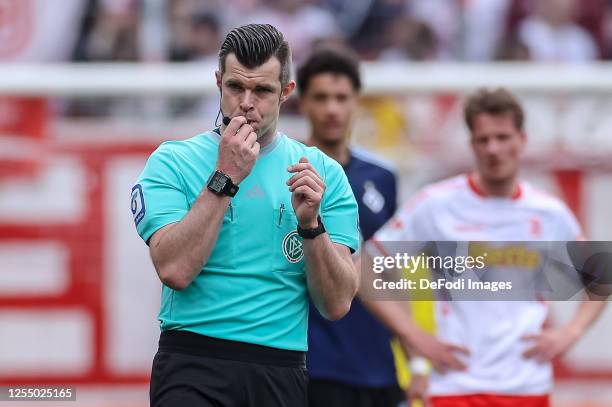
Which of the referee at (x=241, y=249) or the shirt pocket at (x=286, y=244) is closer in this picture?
the referee at (x=241, y=249)

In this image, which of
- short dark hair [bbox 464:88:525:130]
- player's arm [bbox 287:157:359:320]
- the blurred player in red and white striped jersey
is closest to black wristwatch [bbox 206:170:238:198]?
player's arm [bbox 287:157:359:320]

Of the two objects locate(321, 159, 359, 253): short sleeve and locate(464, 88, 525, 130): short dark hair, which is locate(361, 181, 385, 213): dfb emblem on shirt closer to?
locate(464, 88, 525, 130): short dark hair

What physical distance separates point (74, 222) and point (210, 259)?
582 centimetres

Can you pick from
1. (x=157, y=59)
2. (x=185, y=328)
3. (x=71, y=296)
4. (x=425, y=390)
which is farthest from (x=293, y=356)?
(x=157, y=59)

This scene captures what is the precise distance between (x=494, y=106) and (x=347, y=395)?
1658 millimetres

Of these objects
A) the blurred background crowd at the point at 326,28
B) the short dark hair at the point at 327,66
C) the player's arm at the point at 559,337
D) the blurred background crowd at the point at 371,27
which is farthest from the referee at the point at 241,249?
the blurred background crowd at the point at 371,27

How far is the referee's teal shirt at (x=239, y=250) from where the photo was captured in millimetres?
4398

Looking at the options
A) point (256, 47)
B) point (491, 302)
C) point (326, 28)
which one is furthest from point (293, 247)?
point (326, 28)

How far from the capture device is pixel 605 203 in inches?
404

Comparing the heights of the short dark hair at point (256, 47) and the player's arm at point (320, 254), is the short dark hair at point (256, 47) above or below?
above

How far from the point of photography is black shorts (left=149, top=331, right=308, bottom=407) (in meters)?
4.34

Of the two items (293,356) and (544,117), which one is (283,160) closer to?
(293,356)

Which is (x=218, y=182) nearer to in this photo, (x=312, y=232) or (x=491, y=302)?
(x=312, y=232)

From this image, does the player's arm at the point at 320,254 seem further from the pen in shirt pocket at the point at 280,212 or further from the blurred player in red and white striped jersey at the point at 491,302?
the blurred player in red and white striped jersey at the point at 491,302
